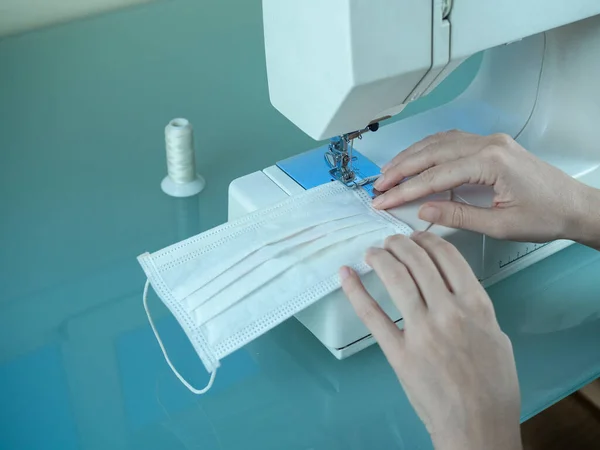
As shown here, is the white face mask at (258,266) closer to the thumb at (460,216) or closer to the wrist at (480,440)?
the thumb at (460,216)

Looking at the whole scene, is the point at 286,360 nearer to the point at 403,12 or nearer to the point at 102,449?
the point at 102,449

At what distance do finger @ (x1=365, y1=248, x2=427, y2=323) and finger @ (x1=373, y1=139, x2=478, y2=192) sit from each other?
178 mm

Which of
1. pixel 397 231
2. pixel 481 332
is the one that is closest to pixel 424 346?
pixel 481 332

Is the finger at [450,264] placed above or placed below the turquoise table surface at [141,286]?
above

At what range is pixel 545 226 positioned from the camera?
1140 millimetres

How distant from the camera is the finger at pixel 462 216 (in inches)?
43.6

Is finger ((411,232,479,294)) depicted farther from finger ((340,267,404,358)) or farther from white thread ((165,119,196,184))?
white thread ((165,119,196,184))

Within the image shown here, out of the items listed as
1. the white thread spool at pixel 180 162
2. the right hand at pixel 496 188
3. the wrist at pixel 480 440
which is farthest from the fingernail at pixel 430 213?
the white thread spool at pixel 180 162

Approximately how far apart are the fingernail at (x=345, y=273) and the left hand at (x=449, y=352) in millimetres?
41

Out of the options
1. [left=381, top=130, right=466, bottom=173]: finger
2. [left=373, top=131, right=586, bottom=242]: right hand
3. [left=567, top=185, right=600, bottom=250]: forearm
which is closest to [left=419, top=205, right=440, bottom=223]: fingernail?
[left=373, top=131, right=586, bottom=242]: right hand

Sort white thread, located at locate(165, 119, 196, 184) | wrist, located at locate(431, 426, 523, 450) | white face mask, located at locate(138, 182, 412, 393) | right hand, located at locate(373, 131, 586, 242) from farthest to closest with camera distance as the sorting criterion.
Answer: white thread, located at locate(165, 119, 196, 184), right hand, located at locate(373, 131, 586, 242), white face mask, located at locate(138, 182, 412, 393), wrist, located at locate(431, 426, 523, 450)

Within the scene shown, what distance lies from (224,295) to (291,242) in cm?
13

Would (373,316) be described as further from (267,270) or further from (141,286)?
(141,286)

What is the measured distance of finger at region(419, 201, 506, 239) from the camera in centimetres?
111
